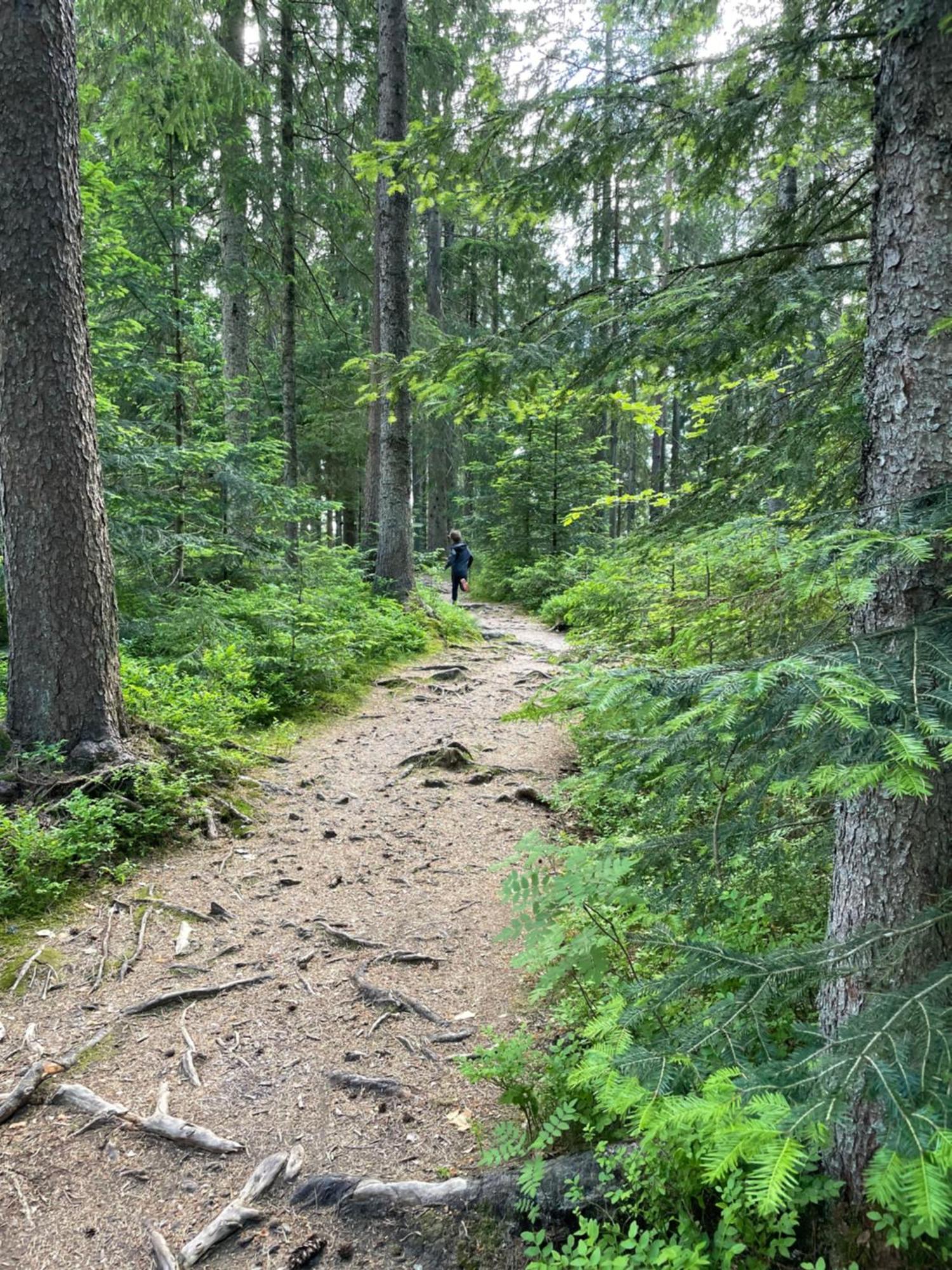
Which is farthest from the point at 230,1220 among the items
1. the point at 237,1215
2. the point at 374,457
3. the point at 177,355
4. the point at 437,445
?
the point at 437,445

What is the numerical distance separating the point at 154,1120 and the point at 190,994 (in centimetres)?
83

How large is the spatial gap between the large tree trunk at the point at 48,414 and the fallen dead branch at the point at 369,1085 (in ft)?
9.89

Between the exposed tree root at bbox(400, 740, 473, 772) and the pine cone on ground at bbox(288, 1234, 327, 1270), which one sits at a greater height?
the exposed tree root at bbox(400, 740, 473, 772)

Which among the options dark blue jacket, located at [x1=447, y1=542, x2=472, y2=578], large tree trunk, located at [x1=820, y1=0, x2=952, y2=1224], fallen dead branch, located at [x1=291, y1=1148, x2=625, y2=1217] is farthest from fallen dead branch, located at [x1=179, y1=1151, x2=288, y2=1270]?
dark blue jacket, located at [x1=447, y1=542, x2=472, y2=578]

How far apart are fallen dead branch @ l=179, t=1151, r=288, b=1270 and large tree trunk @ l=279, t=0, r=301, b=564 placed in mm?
10982

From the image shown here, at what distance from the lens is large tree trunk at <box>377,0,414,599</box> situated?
10.9m

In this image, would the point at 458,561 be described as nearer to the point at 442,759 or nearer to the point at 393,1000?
the point at 442,759

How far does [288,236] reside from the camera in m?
13.2

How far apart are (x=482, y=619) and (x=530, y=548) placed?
4.74 meters

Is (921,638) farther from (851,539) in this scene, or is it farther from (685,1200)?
(685,1200)

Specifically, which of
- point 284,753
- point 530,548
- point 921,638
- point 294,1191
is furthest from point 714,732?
point 530,548

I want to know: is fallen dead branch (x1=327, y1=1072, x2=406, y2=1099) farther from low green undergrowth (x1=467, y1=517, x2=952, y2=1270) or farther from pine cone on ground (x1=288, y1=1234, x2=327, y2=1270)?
pine cone on ground (x1=288, y1=1234, x2=327, y2=1270)

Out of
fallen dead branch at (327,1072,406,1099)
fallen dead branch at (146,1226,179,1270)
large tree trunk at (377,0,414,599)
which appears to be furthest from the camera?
large tree trunk at (377,0,414,599)

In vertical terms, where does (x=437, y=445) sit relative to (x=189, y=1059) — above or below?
above
